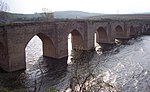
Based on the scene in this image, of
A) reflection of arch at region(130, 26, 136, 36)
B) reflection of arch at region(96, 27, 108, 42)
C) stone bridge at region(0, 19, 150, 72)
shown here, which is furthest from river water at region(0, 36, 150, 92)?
reflection of arch at region(130, 26, 136, 36)

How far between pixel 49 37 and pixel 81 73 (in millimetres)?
15398

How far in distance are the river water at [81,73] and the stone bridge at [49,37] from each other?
1.66 m

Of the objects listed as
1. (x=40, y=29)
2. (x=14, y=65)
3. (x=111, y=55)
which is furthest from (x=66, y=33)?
(x=14, y=65)

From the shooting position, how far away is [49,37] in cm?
3638

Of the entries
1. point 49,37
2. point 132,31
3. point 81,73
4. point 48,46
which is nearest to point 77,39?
point 48,46

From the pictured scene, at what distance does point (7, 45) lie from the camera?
28.7 meters

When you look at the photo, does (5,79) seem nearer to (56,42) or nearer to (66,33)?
(56,42)

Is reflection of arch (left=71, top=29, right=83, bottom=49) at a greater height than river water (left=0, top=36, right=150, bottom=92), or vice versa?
reflection of arch (left=71, top=29, right=83, bottom=49)

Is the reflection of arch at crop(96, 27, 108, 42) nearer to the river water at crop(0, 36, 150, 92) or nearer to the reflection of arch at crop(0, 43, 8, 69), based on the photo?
the river water at crop(0, 36, 150, 92)

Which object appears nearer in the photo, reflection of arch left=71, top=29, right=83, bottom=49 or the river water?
the river water

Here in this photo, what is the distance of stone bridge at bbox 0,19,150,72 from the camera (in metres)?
29.2

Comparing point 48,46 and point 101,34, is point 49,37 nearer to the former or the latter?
point 48,46

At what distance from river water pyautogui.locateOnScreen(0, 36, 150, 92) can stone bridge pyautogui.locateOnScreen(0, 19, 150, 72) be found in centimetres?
166

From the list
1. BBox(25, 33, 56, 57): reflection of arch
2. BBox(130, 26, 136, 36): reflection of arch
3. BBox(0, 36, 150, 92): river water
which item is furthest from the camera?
BBox(130, 26, 136, 36): reflection of arch
